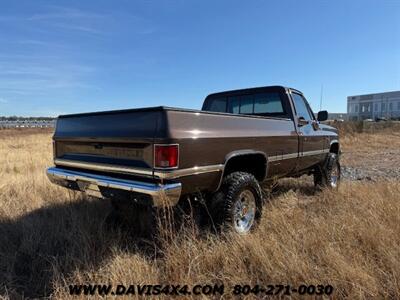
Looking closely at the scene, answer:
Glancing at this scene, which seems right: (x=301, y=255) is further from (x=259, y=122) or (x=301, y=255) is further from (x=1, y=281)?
(x=1, y=281)

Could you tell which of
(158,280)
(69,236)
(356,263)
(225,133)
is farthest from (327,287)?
(69,236)

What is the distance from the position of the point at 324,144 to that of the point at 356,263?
12.8ft

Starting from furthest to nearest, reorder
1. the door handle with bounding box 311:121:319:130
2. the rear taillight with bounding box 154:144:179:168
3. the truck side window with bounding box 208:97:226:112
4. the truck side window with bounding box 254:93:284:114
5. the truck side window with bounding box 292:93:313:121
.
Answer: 1. the door handle with bounding box 311:121:319:130
2. the truck side window with bounding box 208:97:226:112
3. the truck side window with bounding box 292:93:313:121
4. the truck side window with bounding box 254:93:284:114
5. the rear taillight with bounding box 154:144:179:168

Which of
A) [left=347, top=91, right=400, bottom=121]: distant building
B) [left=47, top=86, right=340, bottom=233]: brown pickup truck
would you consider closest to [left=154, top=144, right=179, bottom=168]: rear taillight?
[left=47, top=86, right=340, bottom=233]: brown pickup truck

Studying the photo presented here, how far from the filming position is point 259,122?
14.0ft

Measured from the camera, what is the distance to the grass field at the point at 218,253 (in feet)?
9.49

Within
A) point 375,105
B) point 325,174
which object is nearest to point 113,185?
point 325,174

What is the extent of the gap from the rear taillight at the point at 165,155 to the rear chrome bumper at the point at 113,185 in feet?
0.60

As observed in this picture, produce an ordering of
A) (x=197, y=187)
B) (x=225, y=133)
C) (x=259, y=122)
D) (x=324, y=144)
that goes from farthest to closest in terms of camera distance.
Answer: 1. (x=324, y=144)
2. (x=259, y=122)
3. (x=225, y=133)
4. (x=197, y=187)

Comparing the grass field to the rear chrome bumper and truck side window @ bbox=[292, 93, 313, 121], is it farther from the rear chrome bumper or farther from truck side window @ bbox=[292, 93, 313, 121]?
truck side window @ bbox=[292, 93, 313, 121]

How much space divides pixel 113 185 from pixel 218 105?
3214mm

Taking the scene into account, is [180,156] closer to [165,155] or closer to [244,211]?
[165,155]

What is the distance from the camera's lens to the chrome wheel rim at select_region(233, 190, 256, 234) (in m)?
3.98

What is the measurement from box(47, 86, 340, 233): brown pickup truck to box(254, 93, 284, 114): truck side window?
0.07 m
